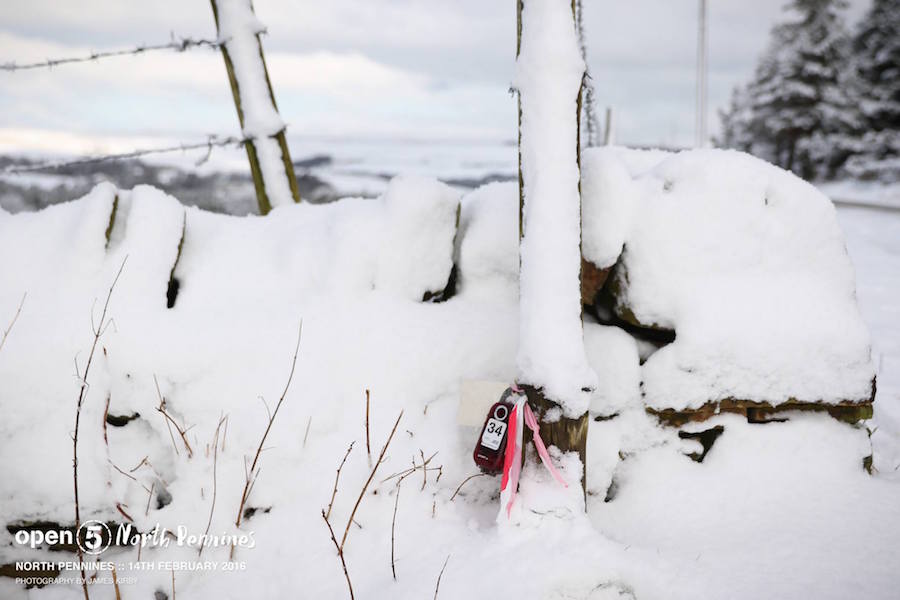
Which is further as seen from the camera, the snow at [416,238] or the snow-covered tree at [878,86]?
the snow-covered tree at [878,86]

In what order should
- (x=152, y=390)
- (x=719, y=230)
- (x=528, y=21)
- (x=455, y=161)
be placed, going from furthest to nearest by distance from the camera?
(x=455, y=161)
(x=719, y=230)
(x=152, y=390)
(x=528, y=21)

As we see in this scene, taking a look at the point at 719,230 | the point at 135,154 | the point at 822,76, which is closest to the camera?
the point at 719,230

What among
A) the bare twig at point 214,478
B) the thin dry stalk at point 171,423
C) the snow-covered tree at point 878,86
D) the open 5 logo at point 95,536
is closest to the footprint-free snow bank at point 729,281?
the bare twig at point 214,478

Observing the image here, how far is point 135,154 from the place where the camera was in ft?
12.2

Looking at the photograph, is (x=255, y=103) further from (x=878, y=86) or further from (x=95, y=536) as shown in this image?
(x=878, y=86)

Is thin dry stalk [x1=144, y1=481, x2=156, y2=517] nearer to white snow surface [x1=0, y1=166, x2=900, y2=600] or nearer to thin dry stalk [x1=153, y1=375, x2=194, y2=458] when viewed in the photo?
white snow surface [x1=0, y1=166, x2=900, y2=600]

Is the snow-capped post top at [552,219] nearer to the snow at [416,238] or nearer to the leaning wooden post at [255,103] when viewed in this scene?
the snow at [416,238]

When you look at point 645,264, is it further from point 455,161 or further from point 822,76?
point 822,76

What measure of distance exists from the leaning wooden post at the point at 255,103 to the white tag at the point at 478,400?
A: 2.47 metres

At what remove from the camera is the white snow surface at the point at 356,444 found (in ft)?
6.41

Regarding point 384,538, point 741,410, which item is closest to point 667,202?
point 741,410

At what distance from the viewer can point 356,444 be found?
7.75ft

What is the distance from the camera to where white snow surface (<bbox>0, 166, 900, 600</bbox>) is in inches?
76.9

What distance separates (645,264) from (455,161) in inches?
629
